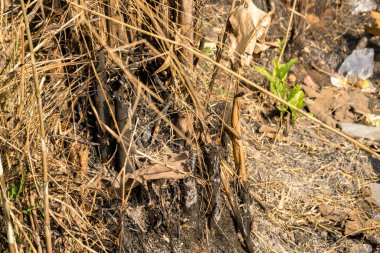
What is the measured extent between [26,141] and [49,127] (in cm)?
15

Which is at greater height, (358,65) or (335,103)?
(358,65)

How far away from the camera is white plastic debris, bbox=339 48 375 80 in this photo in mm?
4160

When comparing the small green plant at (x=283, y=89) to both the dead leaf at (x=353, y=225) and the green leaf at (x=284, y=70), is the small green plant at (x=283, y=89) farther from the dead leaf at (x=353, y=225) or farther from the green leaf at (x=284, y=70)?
the dead leaf at (x=353, y=225)

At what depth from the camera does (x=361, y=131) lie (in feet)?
11.7

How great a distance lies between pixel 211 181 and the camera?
2475 mm

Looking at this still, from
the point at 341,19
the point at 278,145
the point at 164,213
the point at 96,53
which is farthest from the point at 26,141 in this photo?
the point at 341,19

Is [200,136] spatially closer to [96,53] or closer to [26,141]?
[96,53]

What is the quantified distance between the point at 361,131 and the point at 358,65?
82 centimetres

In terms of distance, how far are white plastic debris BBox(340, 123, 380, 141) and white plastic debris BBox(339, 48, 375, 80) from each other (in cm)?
64

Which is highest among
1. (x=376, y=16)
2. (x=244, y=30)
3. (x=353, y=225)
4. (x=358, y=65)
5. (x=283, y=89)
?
(x=244, y=30)

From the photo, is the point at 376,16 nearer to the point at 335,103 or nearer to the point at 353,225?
the point at 335,103

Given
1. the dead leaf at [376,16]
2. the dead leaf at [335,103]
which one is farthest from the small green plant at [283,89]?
the dead leaf at [376,16]

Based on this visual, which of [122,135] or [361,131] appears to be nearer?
[122,135]

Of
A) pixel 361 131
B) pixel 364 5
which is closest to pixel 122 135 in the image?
pixel 361 131
